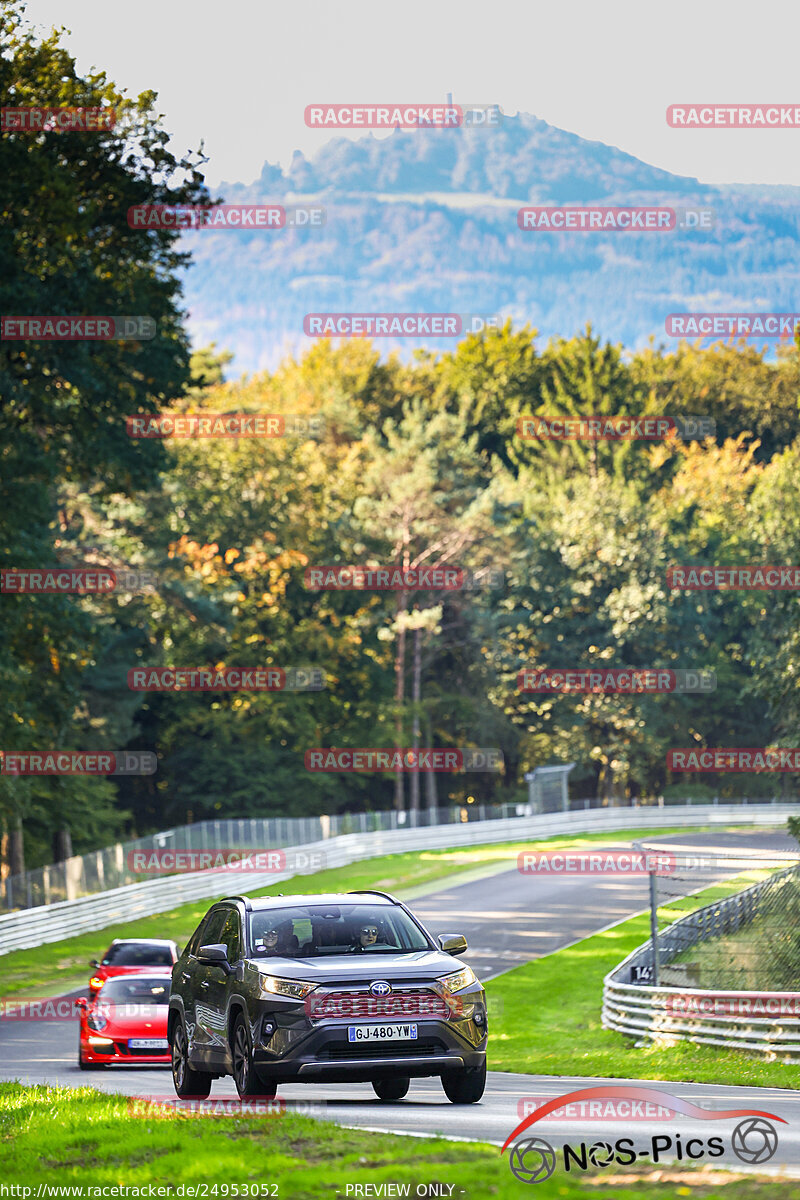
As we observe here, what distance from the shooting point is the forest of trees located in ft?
213

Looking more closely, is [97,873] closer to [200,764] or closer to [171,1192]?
[200,764]

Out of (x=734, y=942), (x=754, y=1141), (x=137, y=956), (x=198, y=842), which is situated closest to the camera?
(x=754, y=1141)

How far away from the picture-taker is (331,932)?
38.3ft

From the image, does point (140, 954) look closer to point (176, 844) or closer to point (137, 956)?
point (137, 956)

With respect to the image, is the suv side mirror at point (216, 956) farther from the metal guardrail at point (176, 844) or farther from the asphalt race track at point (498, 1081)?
the metal guardrail at point (176, 844)

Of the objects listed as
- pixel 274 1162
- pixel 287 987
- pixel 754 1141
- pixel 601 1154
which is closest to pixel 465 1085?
pixel 287 987

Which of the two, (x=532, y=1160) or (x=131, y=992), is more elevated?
(x=532, y=1160)

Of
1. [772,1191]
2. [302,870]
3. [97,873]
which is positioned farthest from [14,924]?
[772,1191]

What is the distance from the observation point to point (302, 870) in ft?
170

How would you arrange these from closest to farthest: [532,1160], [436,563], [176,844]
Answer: [532,1160], [176,844], [436,563]

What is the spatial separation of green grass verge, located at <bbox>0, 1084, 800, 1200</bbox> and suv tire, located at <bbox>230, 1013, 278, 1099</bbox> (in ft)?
1.24

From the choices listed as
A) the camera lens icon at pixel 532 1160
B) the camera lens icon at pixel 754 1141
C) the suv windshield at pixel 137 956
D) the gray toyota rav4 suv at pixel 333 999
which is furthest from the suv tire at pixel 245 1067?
the suv windshield at pixel 137 956

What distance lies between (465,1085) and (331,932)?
1.54 m

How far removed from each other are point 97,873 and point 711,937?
22.0m
